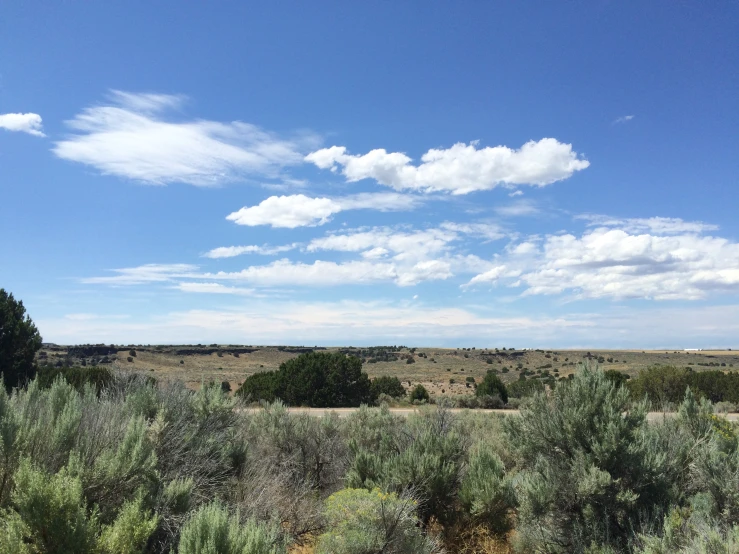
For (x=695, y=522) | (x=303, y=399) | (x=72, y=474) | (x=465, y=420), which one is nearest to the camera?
(x=72, y=474)

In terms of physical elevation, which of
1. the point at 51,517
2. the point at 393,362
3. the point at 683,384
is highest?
the point at 51,517

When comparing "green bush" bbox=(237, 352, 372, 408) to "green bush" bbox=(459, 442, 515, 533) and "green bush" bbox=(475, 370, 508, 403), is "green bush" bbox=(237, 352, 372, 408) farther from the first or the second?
"green bush" bbox=(459, 442, 515, 533)

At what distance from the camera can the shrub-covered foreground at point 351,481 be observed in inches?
173

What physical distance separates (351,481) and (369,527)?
2.86 m

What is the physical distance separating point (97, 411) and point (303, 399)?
20153mm

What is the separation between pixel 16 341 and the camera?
24875 millimetres

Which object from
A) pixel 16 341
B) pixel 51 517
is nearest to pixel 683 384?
pixel 51 517

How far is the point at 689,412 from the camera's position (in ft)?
33.2

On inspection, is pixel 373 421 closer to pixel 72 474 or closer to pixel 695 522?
pixel 695 522

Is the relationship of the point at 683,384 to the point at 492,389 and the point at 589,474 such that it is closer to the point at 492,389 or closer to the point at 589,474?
the point at 492,389

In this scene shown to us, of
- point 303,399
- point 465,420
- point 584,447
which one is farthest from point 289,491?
point 303,399

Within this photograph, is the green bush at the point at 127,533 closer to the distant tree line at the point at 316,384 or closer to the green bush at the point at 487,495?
the green bush at the point at 487,495

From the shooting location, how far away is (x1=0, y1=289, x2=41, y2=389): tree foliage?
24.1m

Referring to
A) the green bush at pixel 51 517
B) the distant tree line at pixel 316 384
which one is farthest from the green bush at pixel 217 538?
the distant tree line at pixel 316 384
